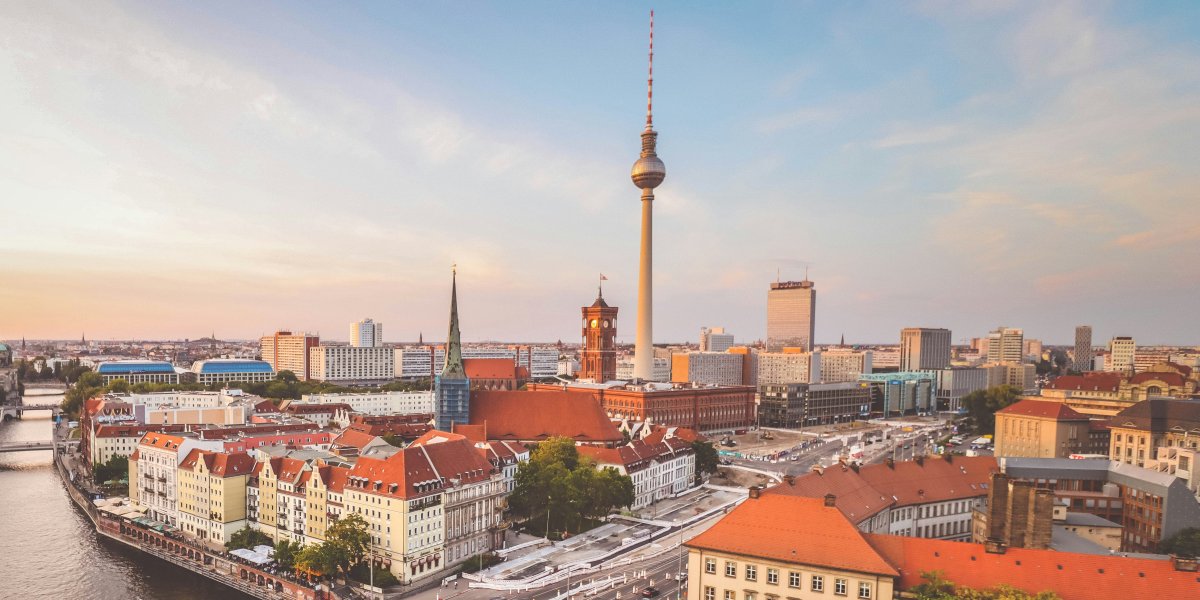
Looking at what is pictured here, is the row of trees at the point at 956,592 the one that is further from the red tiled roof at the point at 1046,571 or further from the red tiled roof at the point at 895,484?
the red tiled roof at the point at 895,484

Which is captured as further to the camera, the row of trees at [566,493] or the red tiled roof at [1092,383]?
the red tiled roof at [1092,383]

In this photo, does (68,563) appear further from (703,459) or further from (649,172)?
(649,172)

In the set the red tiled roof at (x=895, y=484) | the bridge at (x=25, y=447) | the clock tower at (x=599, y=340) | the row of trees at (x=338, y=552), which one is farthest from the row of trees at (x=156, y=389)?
the red tiled roof at (x=895, y=484)

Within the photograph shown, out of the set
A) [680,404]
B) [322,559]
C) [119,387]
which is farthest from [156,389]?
[322,559]

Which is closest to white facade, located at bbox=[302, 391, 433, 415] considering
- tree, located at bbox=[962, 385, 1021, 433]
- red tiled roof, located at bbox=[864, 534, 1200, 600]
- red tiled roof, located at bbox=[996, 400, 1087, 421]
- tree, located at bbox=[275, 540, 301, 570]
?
tree, located at bbox=[275, 540, 301, 570]

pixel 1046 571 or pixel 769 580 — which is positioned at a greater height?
pixel 1046 571
